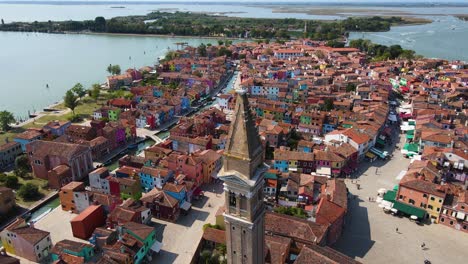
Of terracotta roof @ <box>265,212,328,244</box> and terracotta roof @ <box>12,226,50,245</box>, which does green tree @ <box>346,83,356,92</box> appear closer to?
terracotta roof @ <box>265,212,328,244</box>

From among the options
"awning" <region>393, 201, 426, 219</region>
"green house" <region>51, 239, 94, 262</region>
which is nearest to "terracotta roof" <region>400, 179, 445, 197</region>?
"awning" <region>393, 201, 426, 219</region>

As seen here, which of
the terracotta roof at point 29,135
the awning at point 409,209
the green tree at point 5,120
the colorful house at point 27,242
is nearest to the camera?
the colorful house at point 27,242

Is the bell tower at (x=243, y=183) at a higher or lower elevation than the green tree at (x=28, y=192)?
higher

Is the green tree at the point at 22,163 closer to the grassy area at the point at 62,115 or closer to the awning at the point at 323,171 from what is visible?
the grassy area at the point at 62,115

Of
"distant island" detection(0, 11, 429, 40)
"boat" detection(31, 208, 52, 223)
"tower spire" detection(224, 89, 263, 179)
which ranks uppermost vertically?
"distant island" detection(0, 11, 429, 40)

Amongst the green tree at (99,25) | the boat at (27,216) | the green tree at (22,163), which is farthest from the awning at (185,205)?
the green tree at (99,25)

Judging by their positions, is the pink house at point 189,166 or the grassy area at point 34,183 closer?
the grassy area at point 34,183
